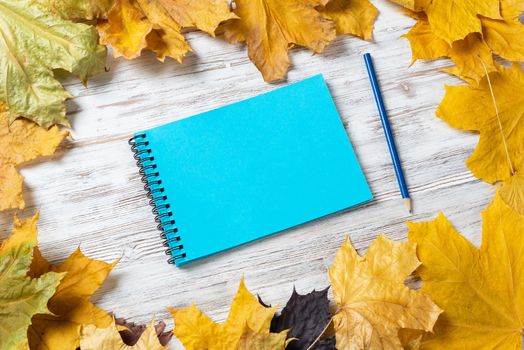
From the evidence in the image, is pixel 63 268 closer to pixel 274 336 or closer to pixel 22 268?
pixel 22 268

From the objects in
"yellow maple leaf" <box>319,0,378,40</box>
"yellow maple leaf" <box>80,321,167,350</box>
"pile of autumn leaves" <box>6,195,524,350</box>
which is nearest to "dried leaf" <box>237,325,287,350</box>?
"pile of autumn leaves" <box>6,195,524,350</box>

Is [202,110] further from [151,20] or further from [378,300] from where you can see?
[378,300]

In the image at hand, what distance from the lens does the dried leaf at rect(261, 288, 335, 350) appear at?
838 millimetres

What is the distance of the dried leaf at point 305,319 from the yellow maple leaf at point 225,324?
1.6 inches

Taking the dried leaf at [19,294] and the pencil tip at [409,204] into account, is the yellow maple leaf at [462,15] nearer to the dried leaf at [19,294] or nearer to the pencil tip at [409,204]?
the pencil tip at [409,204]

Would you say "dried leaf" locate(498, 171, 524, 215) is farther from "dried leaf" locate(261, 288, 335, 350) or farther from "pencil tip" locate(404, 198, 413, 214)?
"dried leaf" locate(261, 288, 335, 350)

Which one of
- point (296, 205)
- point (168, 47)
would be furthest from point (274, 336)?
point (168, 47)

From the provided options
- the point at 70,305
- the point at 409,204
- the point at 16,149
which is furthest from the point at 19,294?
the point at 409,204

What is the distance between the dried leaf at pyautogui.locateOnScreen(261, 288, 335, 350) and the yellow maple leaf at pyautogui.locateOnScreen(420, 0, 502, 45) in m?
0.42

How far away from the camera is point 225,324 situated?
0.82 metres

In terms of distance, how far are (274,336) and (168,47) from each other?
1.42ft

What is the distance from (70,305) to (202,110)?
13.1 inches

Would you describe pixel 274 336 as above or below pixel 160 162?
below

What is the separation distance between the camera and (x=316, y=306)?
0.86 m
